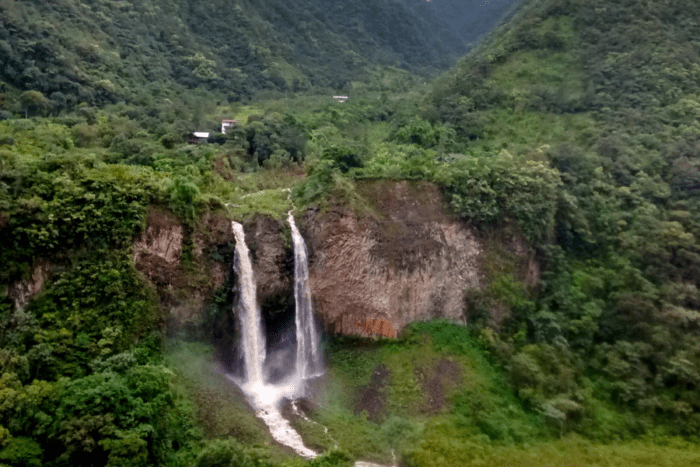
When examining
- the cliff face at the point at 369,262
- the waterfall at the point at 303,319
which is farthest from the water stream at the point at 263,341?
the cliff face at the point at 369,262

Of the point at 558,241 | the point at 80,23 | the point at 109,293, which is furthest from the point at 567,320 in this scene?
the point at 80,23

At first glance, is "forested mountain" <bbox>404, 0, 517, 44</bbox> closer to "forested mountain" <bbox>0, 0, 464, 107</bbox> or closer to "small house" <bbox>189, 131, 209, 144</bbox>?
"forested mountain" <bbox>0, 0, 464, 107</bbox>

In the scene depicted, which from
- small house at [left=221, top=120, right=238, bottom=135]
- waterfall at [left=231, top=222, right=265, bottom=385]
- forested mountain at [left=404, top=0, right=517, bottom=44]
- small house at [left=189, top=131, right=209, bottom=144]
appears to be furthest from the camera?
forested mountain at [left=404, top=0, right=517, bottom=44]

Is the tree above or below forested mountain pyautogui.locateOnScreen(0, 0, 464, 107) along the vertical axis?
below

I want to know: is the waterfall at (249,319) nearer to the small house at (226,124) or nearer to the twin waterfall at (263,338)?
the twin waterfall at (263,338)

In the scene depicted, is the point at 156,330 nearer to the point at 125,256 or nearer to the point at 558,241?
the point at 125,256

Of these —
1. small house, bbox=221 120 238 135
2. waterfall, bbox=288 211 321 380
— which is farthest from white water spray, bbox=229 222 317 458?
small house, bbox=221 120 238 135
